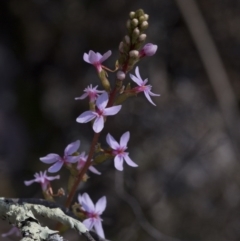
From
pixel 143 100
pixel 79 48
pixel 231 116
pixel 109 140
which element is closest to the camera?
pixel 109 140

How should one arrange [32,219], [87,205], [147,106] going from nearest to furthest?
[32,219], [87,205], [147,106]

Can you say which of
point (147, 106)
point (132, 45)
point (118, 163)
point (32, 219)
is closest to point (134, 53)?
point (132, 45)

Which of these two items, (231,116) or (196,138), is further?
(196,138)

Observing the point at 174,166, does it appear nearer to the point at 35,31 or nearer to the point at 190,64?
the point at 190,64

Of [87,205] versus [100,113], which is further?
[87,205]

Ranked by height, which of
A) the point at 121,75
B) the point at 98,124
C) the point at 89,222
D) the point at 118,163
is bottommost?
the point at 89,222

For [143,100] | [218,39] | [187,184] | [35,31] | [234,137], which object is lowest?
[187,184]

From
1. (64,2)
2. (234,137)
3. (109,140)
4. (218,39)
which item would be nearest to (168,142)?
(234,137)

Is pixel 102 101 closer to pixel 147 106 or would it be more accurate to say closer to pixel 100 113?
pixel 100 113
